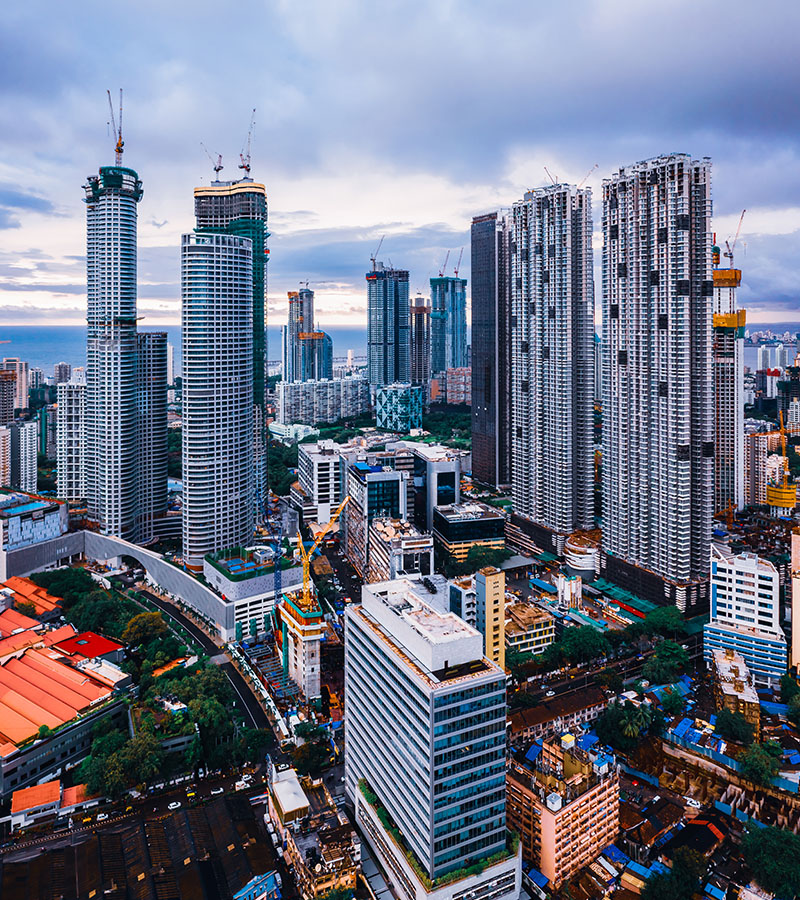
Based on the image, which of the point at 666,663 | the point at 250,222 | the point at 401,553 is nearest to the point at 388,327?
the point at 250,222

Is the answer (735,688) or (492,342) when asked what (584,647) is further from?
(492,342)

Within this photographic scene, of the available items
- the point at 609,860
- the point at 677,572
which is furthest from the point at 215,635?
the point at 677,572

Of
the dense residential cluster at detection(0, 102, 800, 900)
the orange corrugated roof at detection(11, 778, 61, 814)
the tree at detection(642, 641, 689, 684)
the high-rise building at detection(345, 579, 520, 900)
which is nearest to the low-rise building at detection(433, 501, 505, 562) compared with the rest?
the dense residential cluster at detection(0, 102, 800, 900)

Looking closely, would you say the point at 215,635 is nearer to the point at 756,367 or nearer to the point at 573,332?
the point at 573,332

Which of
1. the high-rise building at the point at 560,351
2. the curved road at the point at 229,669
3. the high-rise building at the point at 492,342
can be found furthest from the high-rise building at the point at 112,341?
the high-rise building at the point at 492,342

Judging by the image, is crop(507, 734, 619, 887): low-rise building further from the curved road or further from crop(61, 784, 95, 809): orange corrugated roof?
crop(61, 784, 95, 809): orange corrugated roof

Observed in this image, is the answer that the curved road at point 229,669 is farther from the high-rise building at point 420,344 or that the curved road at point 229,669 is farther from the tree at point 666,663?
the high-rise building at point 420,344
